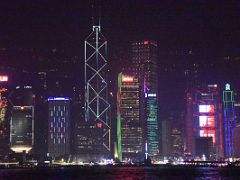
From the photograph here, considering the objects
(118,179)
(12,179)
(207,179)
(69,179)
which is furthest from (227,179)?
(12,179)

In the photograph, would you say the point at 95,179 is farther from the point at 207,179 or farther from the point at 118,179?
the point at 207,179

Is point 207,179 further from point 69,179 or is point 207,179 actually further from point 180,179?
point 69,179

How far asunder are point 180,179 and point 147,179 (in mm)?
10002

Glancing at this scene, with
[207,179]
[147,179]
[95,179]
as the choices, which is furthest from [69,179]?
[207,179]

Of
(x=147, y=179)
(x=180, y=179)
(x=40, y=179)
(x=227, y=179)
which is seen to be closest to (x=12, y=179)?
(x=40, y=179)

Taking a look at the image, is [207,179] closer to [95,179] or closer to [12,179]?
[95,179]

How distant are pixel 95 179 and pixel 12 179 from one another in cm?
1981

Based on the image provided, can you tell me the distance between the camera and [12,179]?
139 meters

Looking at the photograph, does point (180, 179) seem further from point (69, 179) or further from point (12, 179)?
point (12, 179)

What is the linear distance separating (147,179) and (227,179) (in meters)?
18.7

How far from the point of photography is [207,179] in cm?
13862

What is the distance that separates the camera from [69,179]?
469ft

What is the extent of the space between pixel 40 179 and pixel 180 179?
114 feet

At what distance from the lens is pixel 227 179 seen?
449 ft
